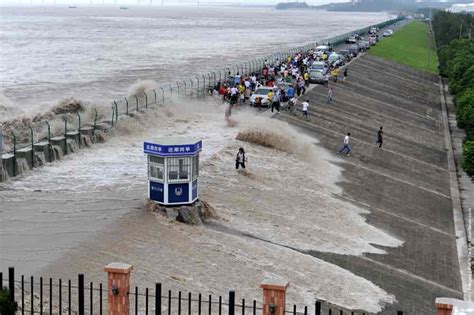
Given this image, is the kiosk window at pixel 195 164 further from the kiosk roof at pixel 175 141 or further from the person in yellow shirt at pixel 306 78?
the person in yellow shirt at pixel 306 78

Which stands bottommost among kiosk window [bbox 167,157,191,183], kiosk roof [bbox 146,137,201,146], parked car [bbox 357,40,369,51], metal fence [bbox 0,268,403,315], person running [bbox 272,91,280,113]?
parked car [bbox 357,40,369,51]

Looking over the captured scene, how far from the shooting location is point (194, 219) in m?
22.9

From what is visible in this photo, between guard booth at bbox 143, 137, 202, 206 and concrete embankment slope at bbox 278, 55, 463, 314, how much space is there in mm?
4041

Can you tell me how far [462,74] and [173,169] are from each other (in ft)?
156

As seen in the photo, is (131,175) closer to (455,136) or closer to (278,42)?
(455,136)

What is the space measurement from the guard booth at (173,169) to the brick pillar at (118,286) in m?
9.57

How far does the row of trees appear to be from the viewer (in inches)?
1463

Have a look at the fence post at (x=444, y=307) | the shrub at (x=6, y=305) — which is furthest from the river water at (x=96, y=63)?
the fence post at (x=444, y=307)

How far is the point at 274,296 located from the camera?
1212 centimetres

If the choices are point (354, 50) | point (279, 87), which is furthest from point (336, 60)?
point (279, 87)

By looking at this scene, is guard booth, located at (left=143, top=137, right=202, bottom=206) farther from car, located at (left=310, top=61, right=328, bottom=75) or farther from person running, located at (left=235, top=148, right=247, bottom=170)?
car, located at (left=310, top=61, right=328, bottom=75)

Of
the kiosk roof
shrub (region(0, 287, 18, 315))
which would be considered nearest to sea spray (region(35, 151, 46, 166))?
the kiosk roof

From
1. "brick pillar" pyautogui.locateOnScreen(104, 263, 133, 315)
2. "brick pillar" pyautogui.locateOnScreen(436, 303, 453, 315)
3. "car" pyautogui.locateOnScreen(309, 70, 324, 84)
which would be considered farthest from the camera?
"car" pyautogui.locateOnScreen(309, 70, 324, 84)

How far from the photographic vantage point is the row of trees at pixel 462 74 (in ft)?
122
